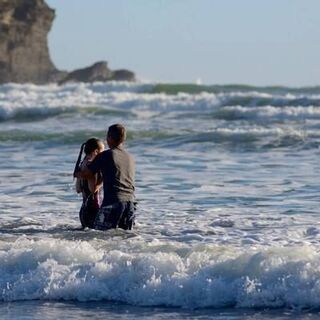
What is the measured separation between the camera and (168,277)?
1017 cm

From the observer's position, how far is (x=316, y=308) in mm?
9578

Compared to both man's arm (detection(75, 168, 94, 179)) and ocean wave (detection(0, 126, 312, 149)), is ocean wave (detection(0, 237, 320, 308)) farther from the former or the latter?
ocean wave (detection(0, 126, 312, 149))

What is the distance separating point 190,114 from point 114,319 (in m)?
26.1

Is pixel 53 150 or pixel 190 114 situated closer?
pixel 53 150

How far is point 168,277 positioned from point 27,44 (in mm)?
62442

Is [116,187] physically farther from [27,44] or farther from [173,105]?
[27,44]

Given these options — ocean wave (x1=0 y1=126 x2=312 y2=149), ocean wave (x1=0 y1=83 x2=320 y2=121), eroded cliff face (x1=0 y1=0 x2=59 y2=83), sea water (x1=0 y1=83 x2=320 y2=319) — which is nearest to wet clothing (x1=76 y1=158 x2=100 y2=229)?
sea water (x1=0 y1=83 x2=320 y2=319)

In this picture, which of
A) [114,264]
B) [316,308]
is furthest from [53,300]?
[316,308]

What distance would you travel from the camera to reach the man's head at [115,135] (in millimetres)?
11656

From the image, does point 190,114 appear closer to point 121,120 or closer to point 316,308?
point 121,120

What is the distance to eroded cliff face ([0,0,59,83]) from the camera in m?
70.4

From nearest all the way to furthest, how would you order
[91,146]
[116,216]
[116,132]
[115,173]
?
[116,132] → [115,173] → [116,216] → [91,146]

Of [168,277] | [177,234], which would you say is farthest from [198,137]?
[168,277]

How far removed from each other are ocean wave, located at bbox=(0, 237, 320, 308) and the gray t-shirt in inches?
41.8
